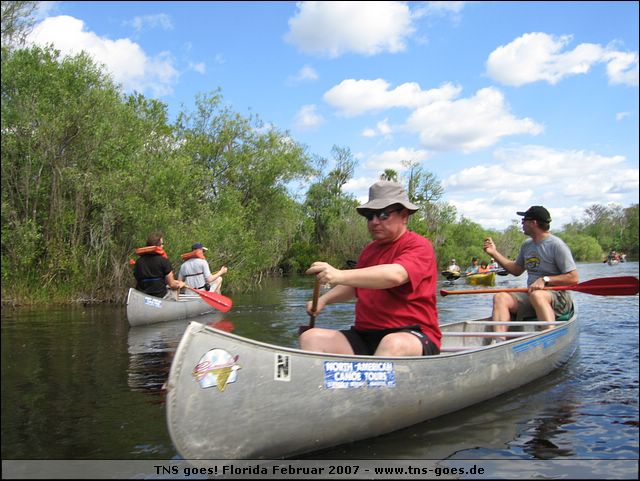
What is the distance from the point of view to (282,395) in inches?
128

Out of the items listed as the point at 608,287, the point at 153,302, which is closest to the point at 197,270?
the point at 153,302

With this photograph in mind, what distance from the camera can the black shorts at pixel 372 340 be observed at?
3820 mm

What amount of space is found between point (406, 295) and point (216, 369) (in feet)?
4.54

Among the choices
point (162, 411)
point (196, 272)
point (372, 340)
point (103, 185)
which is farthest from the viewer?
point (103, 185)

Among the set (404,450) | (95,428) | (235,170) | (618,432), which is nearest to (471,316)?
(618,432)

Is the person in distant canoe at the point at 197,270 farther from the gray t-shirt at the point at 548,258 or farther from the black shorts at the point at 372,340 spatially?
the black shorts at the point at 372,340

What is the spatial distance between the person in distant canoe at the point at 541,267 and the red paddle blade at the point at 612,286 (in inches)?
10.0

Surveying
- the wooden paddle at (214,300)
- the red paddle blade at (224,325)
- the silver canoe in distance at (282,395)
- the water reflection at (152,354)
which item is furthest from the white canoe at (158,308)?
the silver canoe in distance at (282,395)

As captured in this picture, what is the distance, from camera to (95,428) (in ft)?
13.4

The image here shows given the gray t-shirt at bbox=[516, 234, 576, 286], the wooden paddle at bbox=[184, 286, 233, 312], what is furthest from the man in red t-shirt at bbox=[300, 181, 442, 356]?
the wooden paddle at bbox=[184, 286, 233, 312]

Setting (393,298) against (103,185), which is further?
(103,185)

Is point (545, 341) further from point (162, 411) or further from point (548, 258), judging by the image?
point (162, 411)

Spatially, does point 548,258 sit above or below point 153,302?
above

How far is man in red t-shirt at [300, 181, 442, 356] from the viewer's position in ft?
12.1
